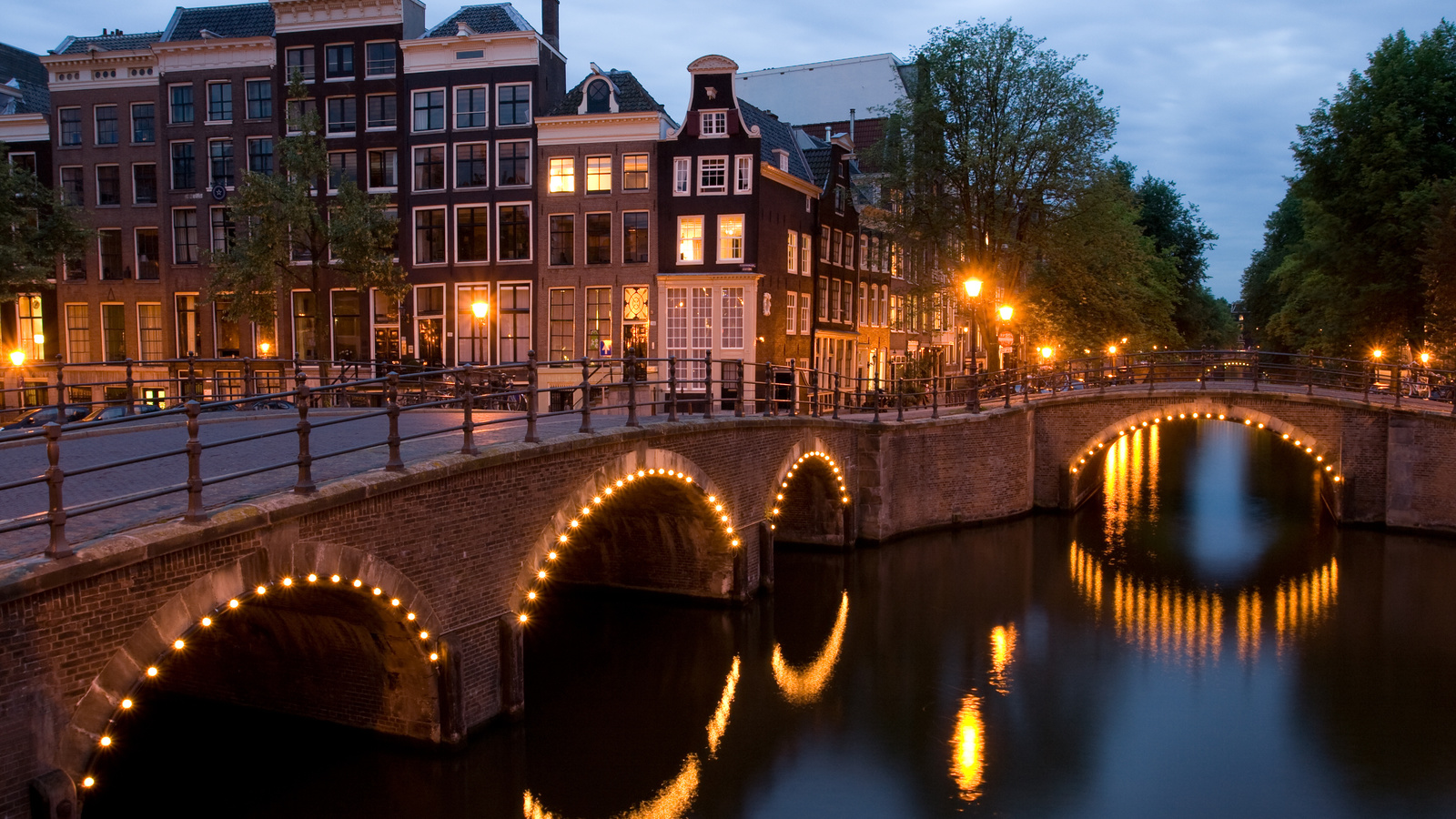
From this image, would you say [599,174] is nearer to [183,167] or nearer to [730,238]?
[730,238]

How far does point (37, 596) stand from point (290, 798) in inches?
195

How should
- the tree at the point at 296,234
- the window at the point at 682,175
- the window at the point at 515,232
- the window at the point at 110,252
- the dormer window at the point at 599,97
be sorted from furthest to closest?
the window at the point at 110,252, the window at the point at 515,232, the dormer window at the point at 599,97, the window at the point at 682,175, the tree at the point at 296,234

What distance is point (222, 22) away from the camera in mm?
36812

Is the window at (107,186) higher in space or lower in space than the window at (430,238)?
higher

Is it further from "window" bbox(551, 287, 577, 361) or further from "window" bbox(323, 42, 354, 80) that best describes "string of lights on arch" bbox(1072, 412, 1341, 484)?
"window" bbox(323, 42, 354, 80)

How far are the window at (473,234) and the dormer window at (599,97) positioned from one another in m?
4.70

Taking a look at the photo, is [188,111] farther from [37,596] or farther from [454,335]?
[37,596]

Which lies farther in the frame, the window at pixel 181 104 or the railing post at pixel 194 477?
the window at pixel 181 104

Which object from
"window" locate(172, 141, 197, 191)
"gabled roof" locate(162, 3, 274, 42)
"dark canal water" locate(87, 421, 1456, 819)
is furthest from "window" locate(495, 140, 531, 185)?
"dark canal water" locate(87, 421, 1456, 819)

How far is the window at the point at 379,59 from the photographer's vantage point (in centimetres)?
3416

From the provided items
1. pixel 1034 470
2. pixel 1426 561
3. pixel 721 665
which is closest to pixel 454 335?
pixel 1034 470

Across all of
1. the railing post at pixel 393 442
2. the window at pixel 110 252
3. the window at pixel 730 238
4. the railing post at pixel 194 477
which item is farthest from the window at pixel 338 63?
the railing post at pixel 194 477

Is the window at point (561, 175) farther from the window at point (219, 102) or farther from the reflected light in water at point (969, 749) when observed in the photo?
the reflected light in water at point (969, 749)

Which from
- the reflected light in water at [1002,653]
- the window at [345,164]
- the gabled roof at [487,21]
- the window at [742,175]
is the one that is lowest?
the reflected light in water at [1002,653]
